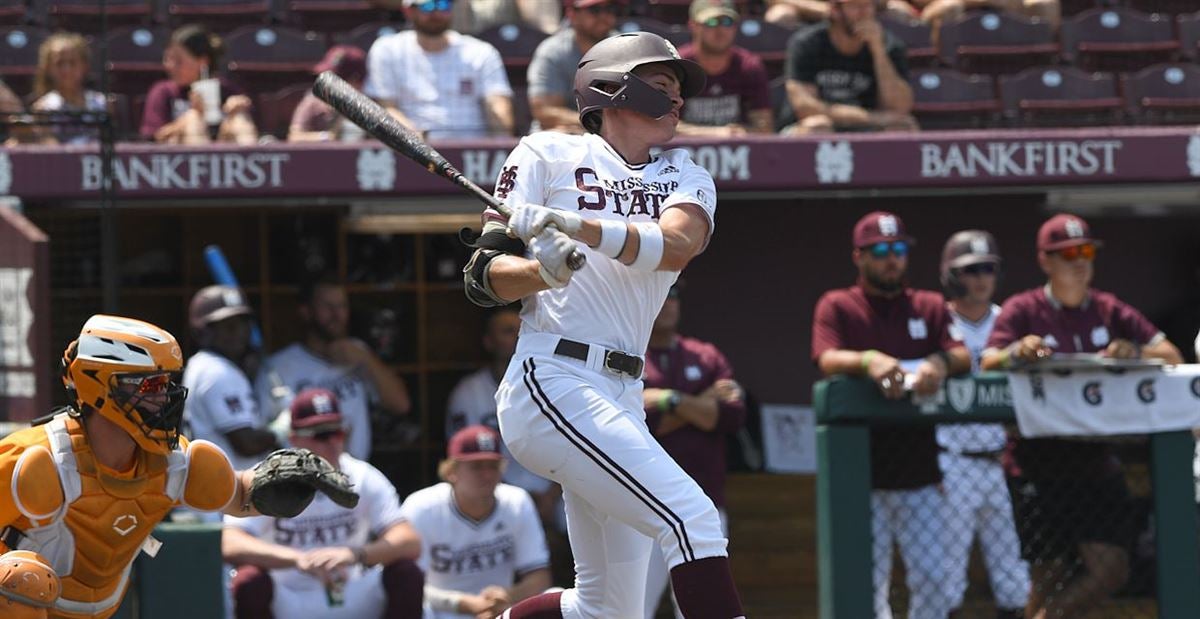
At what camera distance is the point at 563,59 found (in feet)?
26.0

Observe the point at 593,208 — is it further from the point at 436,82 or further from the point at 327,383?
the point at 436,82

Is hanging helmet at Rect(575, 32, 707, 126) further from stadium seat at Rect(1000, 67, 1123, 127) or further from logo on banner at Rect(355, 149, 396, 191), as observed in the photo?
stadium seat at Rect(1000, 67, 1123, 127)

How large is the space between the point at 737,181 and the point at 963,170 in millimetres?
1008

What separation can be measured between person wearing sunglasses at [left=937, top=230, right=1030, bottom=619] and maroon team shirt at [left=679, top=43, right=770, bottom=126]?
1.22 metres

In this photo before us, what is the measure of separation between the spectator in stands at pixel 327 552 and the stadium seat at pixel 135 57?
314cm

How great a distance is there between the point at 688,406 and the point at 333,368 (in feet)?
5.74

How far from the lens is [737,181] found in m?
7.60

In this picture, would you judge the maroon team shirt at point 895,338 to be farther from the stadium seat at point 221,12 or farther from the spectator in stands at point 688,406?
the stadium seat at point 221,12

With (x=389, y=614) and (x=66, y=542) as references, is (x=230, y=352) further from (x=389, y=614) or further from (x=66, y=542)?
(x=66, y=542)

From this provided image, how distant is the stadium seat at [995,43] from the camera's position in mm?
9695

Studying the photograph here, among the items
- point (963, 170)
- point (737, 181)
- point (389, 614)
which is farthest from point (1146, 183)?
point (389, 614)

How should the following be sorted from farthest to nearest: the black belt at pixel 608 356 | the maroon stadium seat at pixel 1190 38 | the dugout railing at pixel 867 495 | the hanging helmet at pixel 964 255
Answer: the maroon stadium seat at pixel 1190 38 < the hanging helmet at pixel 964 255 < the dugout railing at pixel 867 495 < the black belt at pixel 608 356

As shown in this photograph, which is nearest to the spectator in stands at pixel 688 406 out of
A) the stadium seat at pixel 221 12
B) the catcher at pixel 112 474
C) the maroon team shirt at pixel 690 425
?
the maroon team shirt at pixel 690 425

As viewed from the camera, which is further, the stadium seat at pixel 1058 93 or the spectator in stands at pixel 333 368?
the stadium seat at pixel 1058 93
